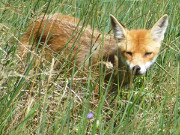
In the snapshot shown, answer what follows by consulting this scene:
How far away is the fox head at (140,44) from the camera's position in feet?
15.4

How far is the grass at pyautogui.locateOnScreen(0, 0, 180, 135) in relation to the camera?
9.53ft

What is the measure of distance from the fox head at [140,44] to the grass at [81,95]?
17 cm

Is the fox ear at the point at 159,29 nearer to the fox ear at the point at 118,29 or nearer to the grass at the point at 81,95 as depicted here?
the grass at the point at 81,95

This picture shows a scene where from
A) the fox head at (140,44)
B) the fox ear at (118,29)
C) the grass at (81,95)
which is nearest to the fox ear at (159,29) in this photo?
the fox head at (140,44)

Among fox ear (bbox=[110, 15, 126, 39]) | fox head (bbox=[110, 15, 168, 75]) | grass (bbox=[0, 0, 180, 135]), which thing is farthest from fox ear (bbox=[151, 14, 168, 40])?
fox ear (bbox=[110, 15, 126, 39])

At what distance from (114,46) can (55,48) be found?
1.00 m

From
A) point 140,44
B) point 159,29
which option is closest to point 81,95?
point 140,44

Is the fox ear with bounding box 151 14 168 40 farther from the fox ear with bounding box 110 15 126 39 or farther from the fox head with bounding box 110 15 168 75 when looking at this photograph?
the fox ear with bounding box 110 15 126 39

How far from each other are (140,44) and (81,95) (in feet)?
4.75

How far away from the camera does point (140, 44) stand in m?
4.86

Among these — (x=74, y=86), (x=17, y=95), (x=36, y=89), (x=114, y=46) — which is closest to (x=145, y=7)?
(x=114, y=46)

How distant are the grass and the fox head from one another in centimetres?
17

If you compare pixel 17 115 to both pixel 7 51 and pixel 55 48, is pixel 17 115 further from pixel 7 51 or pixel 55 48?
pixel 55 48

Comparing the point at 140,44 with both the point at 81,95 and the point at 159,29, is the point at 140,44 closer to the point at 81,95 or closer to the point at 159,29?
the point at 159,29
